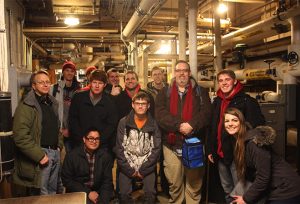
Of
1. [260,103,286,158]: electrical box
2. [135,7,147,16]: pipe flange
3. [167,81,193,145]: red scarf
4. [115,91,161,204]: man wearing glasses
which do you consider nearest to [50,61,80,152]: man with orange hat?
[115,91,161,204]: man wearing glasses

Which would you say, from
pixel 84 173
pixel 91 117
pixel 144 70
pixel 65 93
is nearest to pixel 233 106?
pixel 91 117

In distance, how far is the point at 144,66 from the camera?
525 cm

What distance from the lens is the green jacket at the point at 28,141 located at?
8.42 ft

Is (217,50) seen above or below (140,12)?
below

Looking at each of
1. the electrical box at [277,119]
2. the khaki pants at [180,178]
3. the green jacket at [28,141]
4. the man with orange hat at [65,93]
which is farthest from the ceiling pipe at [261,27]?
the green jacket at [28,141]

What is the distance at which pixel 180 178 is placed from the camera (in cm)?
314

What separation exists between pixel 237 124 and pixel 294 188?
63cm

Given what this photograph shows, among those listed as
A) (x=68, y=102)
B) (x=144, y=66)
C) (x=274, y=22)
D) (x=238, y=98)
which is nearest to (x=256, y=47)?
(x=274, y=22)

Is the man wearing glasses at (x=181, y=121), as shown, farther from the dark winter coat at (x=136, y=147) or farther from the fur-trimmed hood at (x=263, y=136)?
the fur-trimmed hood at (x=263, y=136)

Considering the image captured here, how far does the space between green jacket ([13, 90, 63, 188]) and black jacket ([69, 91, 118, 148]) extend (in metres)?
0.47

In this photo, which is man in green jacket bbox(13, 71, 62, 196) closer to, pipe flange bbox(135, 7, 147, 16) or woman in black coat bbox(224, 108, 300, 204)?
pipe flange bbox(135, 7, 147, 16)

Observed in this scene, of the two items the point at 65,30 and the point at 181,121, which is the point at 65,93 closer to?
the point at 181,121

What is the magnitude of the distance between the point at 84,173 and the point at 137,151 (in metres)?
0.58

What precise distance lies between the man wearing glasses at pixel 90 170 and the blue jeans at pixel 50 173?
12cm
